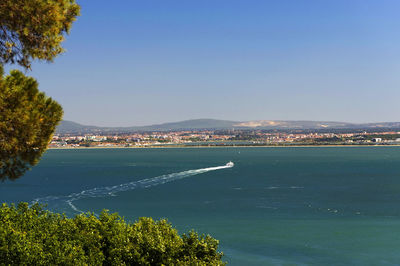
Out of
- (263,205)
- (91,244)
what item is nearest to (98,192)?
(263,205)

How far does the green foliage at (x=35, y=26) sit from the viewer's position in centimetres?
830

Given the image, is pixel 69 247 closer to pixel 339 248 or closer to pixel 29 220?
pixel 29 220

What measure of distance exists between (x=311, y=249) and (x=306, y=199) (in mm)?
20209

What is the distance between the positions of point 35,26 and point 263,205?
37.9 meters

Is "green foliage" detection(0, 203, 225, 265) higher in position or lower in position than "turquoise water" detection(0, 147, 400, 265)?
higher

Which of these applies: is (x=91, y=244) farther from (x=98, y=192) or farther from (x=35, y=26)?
(x=98, y=192)

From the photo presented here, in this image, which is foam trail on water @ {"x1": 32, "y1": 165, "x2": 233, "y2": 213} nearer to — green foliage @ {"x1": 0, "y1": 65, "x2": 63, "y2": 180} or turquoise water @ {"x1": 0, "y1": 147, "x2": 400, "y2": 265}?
turquoise water @ {"x1": 0, "y1": 147, "x2": 400, "y2": 265}

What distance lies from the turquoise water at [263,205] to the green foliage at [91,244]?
32.5ft

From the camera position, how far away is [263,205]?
43906 mm

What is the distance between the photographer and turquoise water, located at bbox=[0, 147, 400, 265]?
1097 inches

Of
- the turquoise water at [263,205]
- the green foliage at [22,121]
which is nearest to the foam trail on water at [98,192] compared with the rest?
the turquoise water at [263,205]

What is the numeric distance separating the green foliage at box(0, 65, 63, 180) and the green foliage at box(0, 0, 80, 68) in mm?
713

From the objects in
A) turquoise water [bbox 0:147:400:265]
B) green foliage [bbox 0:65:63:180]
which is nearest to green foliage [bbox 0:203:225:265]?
green foliage [bbox 0:65:63:180]

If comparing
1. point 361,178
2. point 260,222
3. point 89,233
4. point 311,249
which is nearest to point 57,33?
point 89,233
